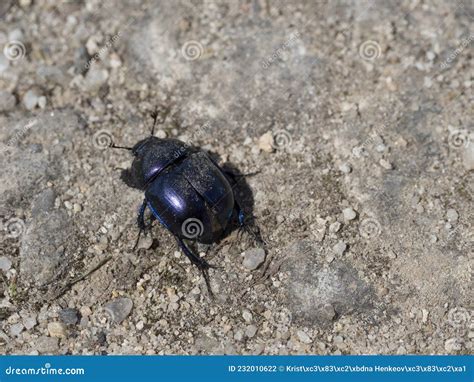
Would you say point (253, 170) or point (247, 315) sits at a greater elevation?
point (253, 170)

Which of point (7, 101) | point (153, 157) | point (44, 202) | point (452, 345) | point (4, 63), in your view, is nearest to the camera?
point (452, 345)

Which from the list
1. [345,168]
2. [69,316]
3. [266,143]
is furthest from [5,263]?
[345,168]

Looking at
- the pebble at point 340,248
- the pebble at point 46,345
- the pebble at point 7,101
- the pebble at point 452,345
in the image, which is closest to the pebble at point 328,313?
the pebble at point 340,248

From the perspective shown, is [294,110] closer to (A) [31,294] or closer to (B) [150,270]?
(B) [150,270]

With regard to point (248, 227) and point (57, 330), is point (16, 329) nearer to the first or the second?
point (57, 330)

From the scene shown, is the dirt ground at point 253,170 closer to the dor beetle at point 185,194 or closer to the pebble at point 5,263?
the pebble at point 5,263
